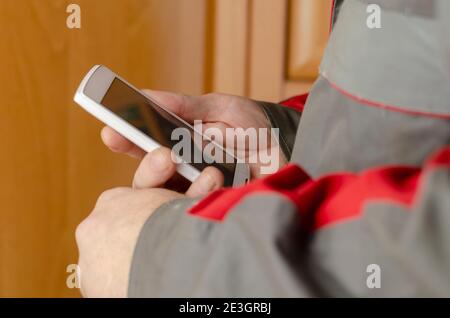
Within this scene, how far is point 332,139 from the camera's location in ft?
1.29

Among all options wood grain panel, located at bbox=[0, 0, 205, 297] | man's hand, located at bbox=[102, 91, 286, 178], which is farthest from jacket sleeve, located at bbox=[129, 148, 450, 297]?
wood grain panel, located at bbox=[0, 0, 205, 297]

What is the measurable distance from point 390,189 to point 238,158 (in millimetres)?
354

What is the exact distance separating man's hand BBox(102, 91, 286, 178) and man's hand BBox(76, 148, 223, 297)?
175 millimetres

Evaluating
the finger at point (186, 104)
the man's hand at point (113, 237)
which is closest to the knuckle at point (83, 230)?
the man's hand at point (113, 237)

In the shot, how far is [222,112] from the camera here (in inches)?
26.6

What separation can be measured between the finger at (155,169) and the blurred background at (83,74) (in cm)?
52

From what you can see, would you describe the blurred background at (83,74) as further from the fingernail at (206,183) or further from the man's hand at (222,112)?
the fingernail at (206,183)

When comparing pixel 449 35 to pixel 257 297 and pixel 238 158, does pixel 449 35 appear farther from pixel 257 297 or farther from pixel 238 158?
pixel 238 158

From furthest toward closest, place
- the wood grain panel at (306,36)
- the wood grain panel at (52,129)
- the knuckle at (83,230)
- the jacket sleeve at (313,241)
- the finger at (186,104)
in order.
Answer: the wood grain panel at (306,36)
the wood grain panel at (52,129)
the finger at (186,104)
the knuckle at (83,230)
the jacket sleeve at (313,241)

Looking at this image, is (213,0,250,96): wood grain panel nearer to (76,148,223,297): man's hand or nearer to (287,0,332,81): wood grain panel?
(287,0,332,81): wood grain panel

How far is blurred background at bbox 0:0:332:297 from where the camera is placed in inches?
38.0

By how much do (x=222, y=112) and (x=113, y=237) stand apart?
33cm

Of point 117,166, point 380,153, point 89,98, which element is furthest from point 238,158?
point 117,166

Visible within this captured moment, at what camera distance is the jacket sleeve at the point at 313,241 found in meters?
0.25
